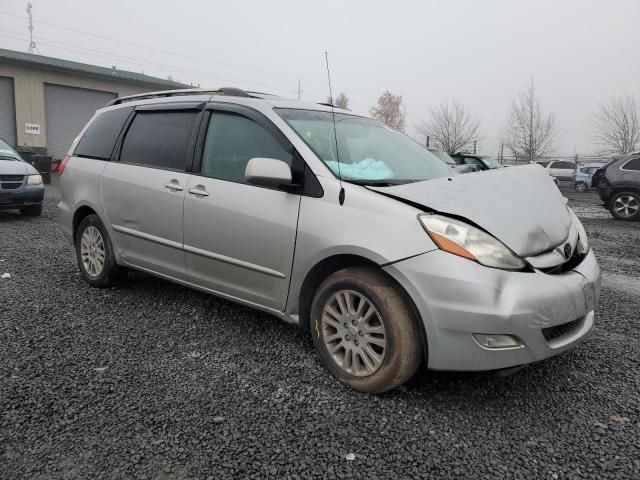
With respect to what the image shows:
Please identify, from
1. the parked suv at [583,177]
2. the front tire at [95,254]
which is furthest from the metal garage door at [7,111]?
the parked suv at [583,177]

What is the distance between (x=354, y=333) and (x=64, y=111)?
72.0 feet

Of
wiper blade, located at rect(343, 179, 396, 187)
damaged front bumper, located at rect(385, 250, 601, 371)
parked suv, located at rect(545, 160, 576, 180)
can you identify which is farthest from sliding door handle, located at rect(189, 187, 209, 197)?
parked suv, located at rect(545, 160, 576, 180)

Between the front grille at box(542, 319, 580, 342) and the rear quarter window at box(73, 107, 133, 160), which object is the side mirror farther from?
the rear quarter window at box(73, 107, 133, 160)

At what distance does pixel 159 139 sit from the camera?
3945mm

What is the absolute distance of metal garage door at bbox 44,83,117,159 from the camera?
2039 centimetres

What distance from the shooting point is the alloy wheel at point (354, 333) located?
2658 mm

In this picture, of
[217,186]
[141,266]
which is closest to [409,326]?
[217,186]

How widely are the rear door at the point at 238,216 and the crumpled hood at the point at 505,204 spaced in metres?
A: 0.68

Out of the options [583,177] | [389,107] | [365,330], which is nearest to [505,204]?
[365,330]

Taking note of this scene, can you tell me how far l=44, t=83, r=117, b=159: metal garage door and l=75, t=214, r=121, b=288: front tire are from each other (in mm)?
18659

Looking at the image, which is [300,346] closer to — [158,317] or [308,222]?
[308,222]

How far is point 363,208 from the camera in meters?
2.69

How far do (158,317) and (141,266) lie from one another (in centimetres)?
48

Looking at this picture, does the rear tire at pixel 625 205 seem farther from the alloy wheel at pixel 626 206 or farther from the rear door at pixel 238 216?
the rear door at pixel 238 216
